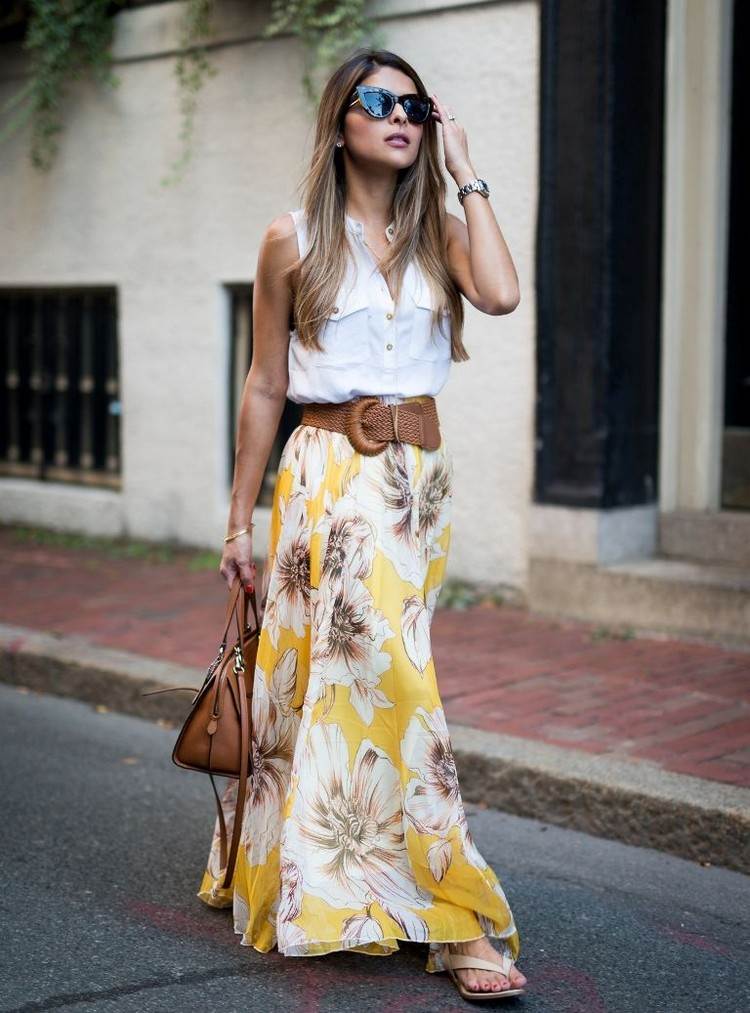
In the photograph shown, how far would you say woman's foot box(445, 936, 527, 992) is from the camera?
3143mm

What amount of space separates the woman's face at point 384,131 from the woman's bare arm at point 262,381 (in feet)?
0.80

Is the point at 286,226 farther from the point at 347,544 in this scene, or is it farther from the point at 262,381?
the point at 347,544

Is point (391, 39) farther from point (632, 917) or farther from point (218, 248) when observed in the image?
point (632, 917)

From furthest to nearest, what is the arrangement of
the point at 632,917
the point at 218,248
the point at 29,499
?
the point at 29,499
the point at 218,248
the point at 632,917

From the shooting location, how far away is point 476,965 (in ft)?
10.4

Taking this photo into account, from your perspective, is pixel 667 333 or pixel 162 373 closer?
pixel 667 333

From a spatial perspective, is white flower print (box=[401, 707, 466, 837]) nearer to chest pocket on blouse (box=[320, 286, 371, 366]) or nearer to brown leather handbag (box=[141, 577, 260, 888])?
brown leather handbag (box=[141, 577, 260, 888])

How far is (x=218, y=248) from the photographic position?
341 inches

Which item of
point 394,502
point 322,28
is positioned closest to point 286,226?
point 394,502

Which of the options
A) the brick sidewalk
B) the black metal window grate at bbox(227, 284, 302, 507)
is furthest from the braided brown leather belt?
the black metal window grate at bbox(227, 284, 302, 507)

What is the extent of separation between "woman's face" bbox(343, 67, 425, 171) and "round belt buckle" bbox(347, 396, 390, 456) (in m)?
0.54

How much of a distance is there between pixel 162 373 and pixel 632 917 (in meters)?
6.01

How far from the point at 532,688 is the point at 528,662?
45 cm

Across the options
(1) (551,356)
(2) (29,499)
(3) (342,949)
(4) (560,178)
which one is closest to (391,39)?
(4) (560,178)
